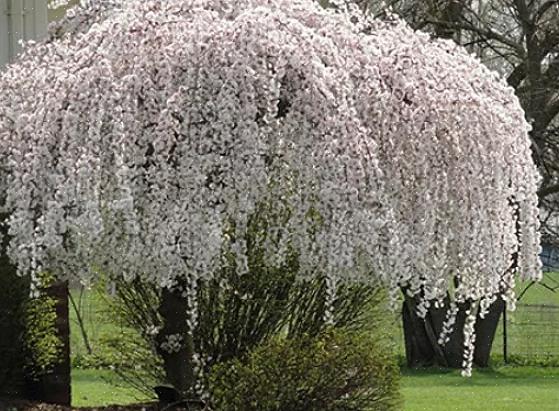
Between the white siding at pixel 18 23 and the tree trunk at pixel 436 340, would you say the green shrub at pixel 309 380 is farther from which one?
the tree trunk at pixel 436 340

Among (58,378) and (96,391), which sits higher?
(58,378)

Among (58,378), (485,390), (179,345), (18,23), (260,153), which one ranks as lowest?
(485,390)

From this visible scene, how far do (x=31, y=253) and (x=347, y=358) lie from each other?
1.79m

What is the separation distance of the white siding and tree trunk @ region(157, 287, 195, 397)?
3.61 metres

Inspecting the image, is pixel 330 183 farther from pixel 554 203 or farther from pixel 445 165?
pixel 554 203

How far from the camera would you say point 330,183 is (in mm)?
6258

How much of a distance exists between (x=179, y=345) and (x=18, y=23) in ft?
→ 13.6

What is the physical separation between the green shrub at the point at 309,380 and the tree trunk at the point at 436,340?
343 inches

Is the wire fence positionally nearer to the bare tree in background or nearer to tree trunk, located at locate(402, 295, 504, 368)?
tree trunk, located at locate(402, 295, 504, 368)

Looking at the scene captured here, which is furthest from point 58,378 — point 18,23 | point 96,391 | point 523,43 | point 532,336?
point 532,336

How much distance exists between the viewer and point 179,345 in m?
7.93

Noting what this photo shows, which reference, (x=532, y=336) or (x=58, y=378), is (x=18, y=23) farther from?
(x=532, y=336)

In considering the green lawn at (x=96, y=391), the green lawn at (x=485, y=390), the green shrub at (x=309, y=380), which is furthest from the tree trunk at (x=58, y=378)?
the green lawn at (x=485, y=390)

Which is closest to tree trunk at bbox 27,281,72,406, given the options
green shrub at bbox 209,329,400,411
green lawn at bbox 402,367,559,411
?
green shrub at bbox 209,329,400,411
